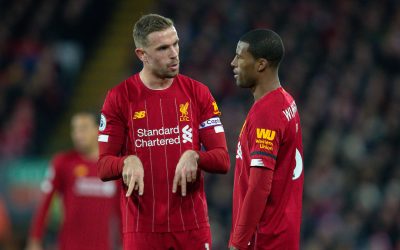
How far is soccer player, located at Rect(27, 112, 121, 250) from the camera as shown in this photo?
331 inches

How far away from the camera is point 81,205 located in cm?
849

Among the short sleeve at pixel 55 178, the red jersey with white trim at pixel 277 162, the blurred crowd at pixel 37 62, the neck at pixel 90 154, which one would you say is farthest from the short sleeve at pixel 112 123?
the blurred crowd at pixel 37 62

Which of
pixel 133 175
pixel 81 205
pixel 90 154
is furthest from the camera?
pixel 90 154

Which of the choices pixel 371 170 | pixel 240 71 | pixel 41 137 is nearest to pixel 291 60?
pixel 371 170

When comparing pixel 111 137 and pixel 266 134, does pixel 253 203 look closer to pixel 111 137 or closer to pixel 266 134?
pixel 266 134

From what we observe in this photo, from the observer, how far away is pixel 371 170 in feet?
43.4

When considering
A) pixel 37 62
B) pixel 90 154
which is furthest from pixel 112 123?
pixel 37 62

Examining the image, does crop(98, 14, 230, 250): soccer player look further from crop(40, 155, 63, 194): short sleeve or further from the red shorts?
crop(40, 155, 63, 194): short sleeve

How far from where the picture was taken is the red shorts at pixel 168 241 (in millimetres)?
5520

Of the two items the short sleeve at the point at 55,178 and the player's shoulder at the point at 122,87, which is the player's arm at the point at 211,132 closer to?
the player's shoulder at the point at 122,87

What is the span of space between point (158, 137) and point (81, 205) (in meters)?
3.13

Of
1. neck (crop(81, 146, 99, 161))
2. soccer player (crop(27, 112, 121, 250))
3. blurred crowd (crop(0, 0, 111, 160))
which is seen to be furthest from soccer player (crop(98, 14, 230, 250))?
blurred crowd (crop(0, 0, 111, 160))

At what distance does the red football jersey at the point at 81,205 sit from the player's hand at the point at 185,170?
306cm

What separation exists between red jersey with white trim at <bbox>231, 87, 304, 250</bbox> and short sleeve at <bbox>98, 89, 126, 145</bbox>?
75 centimetres
